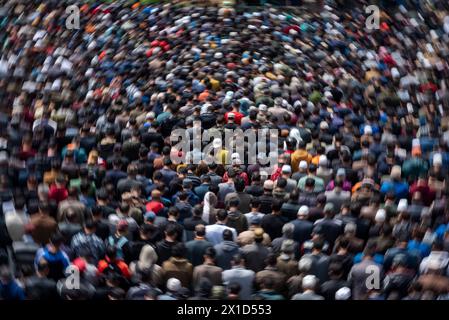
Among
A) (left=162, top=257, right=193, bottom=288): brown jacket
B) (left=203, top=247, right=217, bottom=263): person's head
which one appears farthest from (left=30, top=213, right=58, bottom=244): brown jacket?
(left=203, top=247, right=217, bottom=263): person's head

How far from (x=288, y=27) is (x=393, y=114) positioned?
223 inches

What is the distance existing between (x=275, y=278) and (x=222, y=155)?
16.1ft

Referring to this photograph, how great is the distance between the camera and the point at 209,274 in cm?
809

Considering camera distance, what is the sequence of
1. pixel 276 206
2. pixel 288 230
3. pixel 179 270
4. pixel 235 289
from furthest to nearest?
pixel 276 206 → pixel 288 230 → pixel 179 270 → pixel 235 289

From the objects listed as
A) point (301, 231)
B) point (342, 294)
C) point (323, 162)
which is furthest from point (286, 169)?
point (342, 294)

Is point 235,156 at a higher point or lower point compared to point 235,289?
higher

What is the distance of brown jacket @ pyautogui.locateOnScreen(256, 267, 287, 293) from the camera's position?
26.1ft

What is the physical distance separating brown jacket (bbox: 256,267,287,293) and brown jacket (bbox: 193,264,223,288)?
40cm

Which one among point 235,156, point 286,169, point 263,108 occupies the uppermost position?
point 263,108

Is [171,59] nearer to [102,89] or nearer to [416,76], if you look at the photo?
[102,89]

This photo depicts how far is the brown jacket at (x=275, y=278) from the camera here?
26.1 ft

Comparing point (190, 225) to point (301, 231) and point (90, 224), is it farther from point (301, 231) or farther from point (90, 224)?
point (90, 224)

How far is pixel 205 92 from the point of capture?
18047mm
